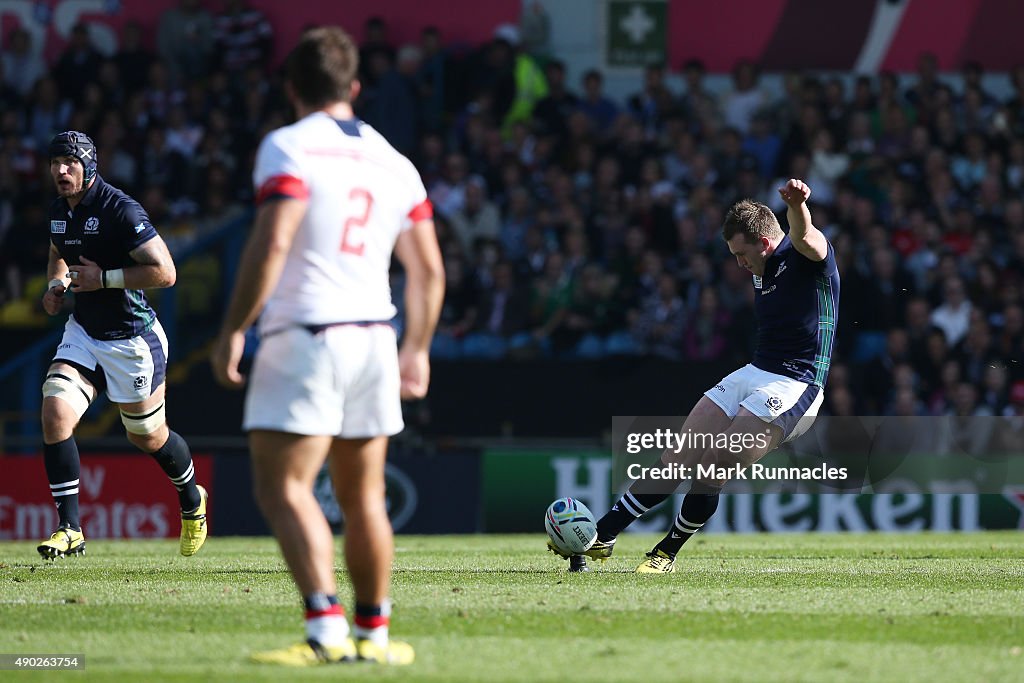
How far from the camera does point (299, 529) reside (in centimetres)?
583

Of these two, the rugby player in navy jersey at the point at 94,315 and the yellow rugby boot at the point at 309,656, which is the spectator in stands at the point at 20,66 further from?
the yellow rugby boot at the point at 309,656

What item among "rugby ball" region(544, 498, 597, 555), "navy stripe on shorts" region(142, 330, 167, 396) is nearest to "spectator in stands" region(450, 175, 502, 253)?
"navy stripe on shorts" region(142, 330, 167, 396)

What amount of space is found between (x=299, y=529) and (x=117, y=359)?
15.9 ft

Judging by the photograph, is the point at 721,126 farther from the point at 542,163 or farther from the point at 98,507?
the point at 98,507

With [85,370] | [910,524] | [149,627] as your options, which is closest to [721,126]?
[910,524]

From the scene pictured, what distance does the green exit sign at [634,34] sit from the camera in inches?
963

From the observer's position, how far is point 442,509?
17.5 meters

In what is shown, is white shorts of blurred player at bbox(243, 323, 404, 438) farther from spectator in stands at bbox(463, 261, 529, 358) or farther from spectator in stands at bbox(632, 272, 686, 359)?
spectator in stands at bbox(463, 261, 529, 358)

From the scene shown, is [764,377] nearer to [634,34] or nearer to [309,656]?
[309,656]

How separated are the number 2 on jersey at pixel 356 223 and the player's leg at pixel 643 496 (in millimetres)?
4374

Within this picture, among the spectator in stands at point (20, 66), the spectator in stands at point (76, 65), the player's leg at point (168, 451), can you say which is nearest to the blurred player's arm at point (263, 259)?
the player's leg at point (168, 451)

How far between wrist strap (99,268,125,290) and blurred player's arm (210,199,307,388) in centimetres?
444

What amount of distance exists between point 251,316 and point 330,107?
2.89 ft

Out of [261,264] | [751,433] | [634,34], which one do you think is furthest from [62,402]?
[634,34]
